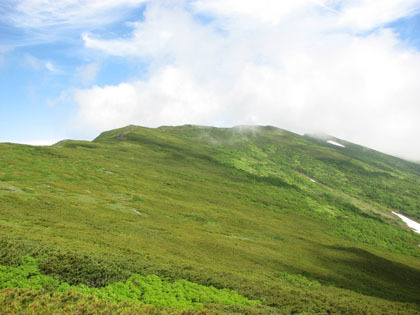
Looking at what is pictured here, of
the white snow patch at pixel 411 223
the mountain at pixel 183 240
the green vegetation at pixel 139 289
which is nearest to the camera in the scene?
the green vegetation at pixel 139 289

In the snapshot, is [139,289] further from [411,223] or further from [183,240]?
[411,223]

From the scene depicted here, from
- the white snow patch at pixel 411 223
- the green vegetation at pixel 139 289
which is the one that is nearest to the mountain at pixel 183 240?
the green vegetation at pixel 139 289

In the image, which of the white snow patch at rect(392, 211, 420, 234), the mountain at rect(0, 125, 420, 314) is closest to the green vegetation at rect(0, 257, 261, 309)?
the mountain at rect(0, 125, 420, 314)

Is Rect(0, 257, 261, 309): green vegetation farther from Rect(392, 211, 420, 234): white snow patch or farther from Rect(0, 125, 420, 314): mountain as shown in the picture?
Rect(392, 211, 420, 234): white snow patch

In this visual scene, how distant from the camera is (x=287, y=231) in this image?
61.7 metres

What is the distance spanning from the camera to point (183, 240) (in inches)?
1425

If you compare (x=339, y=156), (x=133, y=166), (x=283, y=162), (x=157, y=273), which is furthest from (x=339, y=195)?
(x=157, y=273)

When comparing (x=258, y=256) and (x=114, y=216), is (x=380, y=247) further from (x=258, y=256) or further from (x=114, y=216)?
(x=114, y=216)

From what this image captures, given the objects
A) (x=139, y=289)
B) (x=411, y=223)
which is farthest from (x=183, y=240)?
(x=411, y=223)

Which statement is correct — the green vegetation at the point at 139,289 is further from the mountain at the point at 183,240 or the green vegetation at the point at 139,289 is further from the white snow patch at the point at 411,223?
the white snow patch at the point at 411,223

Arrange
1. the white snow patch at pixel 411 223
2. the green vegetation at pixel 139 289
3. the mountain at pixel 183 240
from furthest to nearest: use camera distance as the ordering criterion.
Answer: the white snow patch at pixel 411 223 < the mountain at pixel 183 240 < the green vegetation at pixel 139 289

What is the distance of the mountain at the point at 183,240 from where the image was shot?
17.3 meters

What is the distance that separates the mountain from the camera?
17.3 metres

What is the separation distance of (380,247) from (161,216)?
64514mm
